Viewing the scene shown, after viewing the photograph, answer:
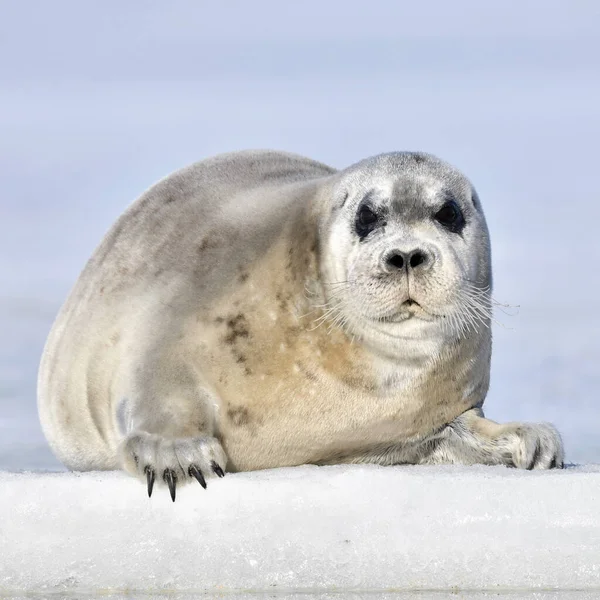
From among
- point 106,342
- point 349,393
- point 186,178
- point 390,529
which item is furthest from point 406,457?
point 186,178

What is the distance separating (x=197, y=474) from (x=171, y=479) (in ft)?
0.41

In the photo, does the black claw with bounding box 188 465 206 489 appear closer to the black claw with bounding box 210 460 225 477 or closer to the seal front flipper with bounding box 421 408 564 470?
the black claw with bounding box 210 460 225 477

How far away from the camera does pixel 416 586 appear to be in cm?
620

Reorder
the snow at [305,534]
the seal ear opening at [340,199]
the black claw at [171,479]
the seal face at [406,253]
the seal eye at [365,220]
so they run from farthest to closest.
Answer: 1. the seal ear opening at [340,199]
2. the seal eye at [365,220]
3. the seal face at [406,253]
4. the black claw at [171,479]
5. the snow at [305,534]

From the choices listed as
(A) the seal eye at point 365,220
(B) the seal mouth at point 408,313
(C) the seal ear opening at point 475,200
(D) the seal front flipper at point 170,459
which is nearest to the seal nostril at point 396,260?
(B) the seal mouth at point 408,313

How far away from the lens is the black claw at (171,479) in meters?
6.45

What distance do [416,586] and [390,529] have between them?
1.00ft

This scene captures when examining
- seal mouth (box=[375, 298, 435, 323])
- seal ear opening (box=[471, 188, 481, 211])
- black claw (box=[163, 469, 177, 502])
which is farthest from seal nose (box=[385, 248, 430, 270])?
black claw (box=[163, 469, 177, 502])

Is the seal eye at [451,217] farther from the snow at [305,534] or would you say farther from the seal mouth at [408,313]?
the snow at [305,534]

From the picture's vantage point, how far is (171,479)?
6480 mm

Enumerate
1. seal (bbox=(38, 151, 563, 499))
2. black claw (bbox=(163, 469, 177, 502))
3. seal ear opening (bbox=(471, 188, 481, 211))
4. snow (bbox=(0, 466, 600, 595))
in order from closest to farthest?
snow (bbox=(0, 466, 600, 595)) < black claw (bbox=(163, 469, 177, 502)) < seal (bbox=(38, 151, 563, 499)) < seal ear opening (bbox=(471, 188, 481, 211))

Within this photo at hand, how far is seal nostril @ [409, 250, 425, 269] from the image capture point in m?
6.53

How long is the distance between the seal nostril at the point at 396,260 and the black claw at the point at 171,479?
1380 mm

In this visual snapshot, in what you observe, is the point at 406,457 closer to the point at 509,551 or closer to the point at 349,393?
the point at 349,393
